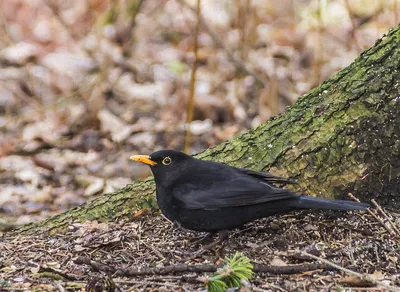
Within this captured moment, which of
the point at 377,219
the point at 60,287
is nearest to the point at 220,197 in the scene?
the point at 377,219

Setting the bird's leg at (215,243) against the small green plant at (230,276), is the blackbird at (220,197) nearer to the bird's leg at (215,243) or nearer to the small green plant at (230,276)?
the bird's leg at (215,243)

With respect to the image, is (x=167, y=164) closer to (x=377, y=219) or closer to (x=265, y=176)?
(x=265, y=176)

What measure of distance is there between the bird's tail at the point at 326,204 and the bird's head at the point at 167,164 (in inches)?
30.8

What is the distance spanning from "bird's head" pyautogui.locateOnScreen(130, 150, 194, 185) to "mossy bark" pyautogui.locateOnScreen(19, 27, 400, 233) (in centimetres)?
35

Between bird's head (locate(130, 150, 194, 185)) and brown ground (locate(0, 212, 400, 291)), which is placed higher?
bird's head (locate(130, 150, 194, 185))

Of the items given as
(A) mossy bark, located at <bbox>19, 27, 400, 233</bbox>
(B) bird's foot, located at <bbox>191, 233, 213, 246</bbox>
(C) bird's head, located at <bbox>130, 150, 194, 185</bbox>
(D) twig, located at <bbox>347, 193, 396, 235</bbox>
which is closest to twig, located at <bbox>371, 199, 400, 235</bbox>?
(D) twig, located at <bbox>347, 193, 396, 235</bbox>

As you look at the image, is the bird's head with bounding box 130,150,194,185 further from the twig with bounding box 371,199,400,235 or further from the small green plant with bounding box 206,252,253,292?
the twig with bounding box 371,199,400,235

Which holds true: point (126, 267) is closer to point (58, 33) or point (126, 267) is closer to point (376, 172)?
point (376, 172)

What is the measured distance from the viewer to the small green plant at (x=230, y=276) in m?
2.92

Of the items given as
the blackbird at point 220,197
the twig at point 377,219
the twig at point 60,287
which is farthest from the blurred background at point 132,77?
the twig at point 60,287

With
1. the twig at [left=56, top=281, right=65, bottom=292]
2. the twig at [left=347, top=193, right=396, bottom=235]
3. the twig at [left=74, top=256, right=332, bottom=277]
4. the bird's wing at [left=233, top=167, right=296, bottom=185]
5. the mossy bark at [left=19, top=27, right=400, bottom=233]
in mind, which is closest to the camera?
the twig at [left=56, top=281, right=65, bottom=292]

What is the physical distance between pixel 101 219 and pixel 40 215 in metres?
2.10

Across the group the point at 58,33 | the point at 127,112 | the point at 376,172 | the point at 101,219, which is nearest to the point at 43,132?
the point at 127,112

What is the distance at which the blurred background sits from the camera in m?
7.14
